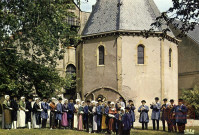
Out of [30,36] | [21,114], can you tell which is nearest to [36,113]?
[21,114]

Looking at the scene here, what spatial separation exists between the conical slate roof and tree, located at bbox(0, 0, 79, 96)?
776cm

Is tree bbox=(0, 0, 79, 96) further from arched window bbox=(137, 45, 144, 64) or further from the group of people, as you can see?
arched window bbox=(137, 45, 144, 64)

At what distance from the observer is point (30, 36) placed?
20297mm

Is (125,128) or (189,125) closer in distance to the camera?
(125,128)

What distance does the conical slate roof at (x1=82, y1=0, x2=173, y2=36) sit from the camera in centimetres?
2946

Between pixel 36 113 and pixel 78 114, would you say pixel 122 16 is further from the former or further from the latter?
pixel 36 113

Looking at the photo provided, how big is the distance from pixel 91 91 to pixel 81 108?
29.9 ft

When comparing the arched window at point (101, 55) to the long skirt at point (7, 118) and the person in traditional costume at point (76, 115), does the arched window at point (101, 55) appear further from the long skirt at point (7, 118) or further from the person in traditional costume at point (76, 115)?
the long skirt at point (7, 118)

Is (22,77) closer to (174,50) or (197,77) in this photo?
(174,50)

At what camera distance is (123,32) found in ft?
94.4

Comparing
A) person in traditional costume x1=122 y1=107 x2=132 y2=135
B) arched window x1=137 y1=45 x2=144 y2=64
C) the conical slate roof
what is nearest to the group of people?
person in traditional costume x1=122 y1=107 x2=132 y2=135

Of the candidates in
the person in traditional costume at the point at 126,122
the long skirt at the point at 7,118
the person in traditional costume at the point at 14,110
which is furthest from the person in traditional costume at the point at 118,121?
the long skirt at the point at 7,118

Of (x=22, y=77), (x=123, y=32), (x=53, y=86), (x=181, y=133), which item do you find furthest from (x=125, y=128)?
(x=123, y=32)

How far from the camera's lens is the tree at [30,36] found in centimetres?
1906
